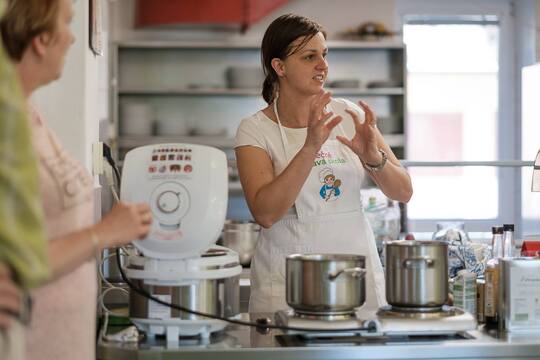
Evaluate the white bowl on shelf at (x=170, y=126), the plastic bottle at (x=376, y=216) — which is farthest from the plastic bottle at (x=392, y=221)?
the white bowl on shelf at (x=170, y=126)

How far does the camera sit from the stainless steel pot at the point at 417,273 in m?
2.14

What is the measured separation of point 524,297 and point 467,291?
176mm

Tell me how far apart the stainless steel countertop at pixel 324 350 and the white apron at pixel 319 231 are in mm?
478

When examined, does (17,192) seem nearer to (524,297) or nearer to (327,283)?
(327,283)

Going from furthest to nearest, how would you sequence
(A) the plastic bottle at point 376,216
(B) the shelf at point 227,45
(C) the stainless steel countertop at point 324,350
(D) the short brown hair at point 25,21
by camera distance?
(B) the shelf at point 227,45, (A) the plastic bottle at point 376,216, (C) the stainless steel countertop at point 324,350, (D) the short brown hair at point 25,21

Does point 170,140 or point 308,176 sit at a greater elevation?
point 170,140

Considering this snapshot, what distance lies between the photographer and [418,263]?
7.01 ft

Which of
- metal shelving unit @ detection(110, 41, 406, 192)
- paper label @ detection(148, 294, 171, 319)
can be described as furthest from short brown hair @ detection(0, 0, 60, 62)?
metal shelving unit @ detection(110, 41, 406, 192)

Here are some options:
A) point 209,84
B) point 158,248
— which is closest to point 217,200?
point 158,248

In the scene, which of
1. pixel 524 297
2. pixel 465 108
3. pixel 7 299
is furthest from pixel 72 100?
pixel 465 108

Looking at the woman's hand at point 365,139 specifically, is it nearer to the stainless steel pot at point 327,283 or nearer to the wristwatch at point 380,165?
the wristwatch at point 380,165

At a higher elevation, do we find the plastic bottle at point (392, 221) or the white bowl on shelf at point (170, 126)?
the white bowl on shelf at point (170, 126)

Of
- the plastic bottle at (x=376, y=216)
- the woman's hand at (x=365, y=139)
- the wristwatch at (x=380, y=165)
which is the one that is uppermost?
the woman's hand at (x=365, y=139)

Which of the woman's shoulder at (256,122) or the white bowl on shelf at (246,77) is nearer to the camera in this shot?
the woman's shoulder at (256,122)
